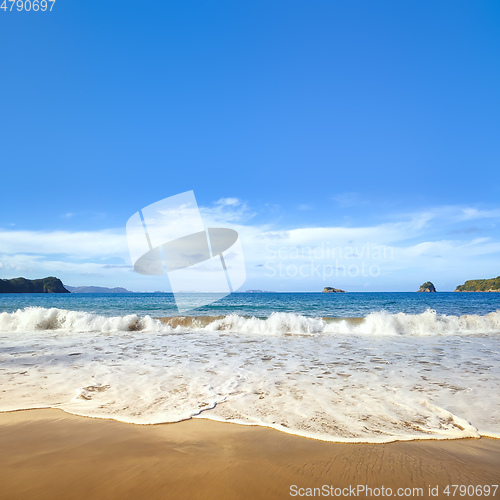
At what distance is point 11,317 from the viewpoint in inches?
607

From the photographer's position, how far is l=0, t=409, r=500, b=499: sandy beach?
2.35 meters

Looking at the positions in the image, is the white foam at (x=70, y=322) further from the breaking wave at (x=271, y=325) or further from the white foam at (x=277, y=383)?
the white foam at (x=277, y=383)

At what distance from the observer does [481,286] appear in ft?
281

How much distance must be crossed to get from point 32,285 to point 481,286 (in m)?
122

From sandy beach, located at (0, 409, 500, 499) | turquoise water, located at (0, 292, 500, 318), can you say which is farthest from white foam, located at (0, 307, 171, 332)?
sandy beach, located at (0, 409, 500, 499)

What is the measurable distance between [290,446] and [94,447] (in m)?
1.89

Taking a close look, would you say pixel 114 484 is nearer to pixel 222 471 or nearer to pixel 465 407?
pixel 222 471

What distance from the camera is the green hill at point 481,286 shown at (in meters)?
81.6

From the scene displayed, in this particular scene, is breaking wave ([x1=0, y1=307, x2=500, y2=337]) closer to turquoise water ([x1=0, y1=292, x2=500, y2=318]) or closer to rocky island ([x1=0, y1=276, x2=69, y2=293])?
turquoise water ([x1=0, y1=292, x2=500, y2=318])

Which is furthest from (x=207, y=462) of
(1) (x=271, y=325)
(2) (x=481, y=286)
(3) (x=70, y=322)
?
(2) (x=481, y=286)

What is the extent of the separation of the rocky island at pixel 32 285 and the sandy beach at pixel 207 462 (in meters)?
97.0

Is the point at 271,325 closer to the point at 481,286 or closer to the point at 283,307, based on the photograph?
the point at 283,307

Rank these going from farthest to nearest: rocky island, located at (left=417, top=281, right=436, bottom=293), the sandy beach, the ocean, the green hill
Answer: rocky island, located at (left=417, top=281, right=436, bottom=293) → the green hill → the ocean → the sandy beach

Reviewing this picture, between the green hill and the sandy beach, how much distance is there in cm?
9888
